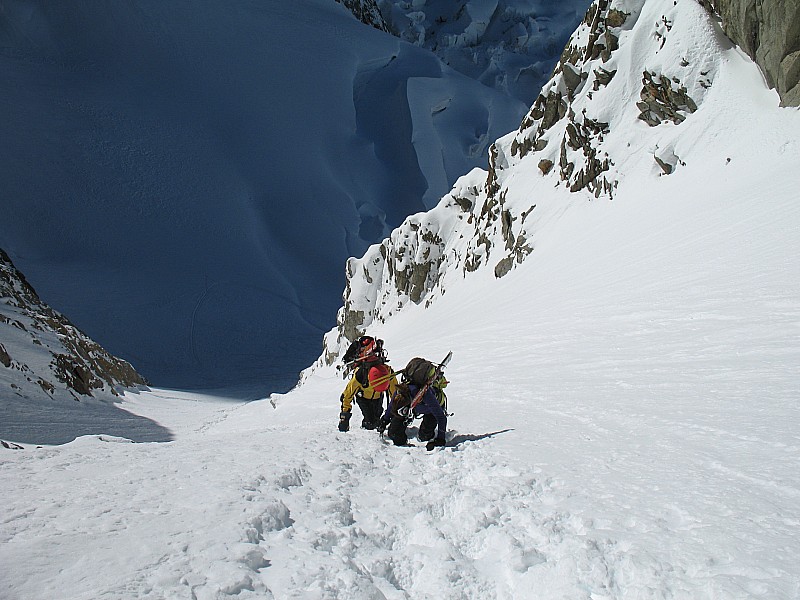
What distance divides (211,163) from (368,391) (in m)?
36.6

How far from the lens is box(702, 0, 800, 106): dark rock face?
9633 mm

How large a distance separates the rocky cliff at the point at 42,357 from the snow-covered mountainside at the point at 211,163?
8.15 metres

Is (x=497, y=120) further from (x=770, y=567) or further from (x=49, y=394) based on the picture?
(x=770, y=567)

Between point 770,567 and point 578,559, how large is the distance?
0.65 meters

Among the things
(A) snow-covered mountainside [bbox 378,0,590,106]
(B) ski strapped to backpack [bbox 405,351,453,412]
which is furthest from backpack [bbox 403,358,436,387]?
(A) snow-covered mountainside [bbox 378,0,590,106]

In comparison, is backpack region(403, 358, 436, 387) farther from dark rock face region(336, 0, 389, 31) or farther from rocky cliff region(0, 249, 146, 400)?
dark rock face region(336, 0, 389, 31)

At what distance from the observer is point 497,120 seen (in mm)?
54375

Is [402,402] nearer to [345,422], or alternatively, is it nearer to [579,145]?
[345,422]

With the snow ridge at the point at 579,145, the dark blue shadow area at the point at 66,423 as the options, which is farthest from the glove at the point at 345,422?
the snow ridge at the point at 579,145

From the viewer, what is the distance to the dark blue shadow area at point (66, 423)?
8.85 m

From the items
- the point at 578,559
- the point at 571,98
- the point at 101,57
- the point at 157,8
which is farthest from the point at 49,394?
the point at 157,8

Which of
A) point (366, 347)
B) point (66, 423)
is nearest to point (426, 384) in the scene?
point (366, 347)

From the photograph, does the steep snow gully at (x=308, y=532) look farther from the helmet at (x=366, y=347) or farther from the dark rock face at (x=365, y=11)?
the dark rock face at (x=365, y=11)

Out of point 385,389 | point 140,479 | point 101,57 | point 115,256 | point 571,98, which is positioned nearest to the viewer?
point 140,479
